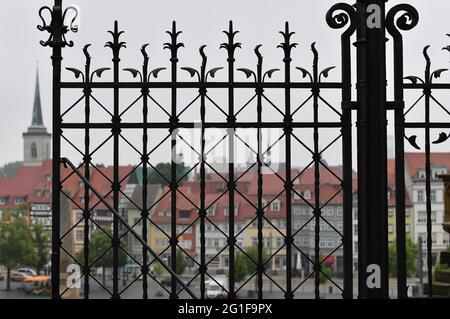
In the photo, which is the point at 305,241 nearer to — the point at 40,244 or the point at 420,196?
the point at 420,196

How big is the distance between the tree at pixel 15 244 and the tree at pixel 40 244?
419mm

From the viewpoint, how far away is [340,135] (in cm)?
463

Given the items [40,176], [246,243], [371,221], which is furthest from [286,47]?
[40,176]

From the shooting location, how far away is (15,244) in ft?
211

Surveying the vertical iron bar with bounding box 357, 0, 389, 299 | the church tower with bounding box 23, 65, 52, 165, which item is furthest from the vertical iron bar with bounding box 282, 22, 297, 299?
the church tower with bounding box 23, 65, 52, 165

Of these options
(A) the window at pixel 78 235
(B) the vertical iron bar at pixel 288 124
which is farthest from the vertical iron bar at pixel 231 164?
(A) the window at pixel 78 235

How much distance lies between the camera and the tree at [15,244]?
62275mm

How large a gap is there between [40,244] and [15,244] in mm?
2685

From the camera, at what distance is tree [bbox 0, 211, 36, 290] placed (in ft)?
204

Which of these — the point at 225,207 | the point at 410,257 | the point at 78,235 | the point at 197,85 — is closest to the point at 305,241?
the point at 225,207

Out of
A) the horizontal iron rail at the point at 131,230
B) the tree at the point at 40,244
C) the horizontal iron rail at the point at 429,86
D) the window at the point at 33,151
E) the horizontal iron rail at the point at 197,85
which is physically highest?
the window at the point at 33,151

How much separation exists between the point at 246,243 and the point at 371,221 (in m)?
50.7

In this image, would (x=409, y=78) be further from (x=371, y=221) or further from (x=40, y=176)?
(x=40, y=176)

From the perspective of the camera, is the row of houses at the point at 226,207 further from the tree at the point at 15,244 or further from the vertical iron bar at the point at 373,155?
the vertical iron bar at the point at 373,155
